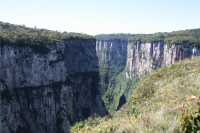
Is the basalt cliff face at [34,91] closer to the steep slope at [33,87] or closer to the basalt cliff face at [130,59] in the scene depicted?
the steep slope at [33,87]

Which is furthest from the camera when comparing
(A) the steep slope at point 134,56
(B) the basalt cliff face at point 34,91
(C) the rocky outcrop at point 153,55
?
(A) the steep slope at point 134,56

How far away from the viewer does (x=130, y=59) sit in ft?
330

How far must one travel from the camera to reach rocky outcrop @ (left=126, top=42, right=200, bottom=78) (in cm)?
5512

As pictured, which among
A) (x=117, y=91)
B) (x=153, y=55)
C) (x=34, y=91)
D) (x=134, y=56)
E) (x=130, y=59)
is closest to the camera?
(x=34, y=91)

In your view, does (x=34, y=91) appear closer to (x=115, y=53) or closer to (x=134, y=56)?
(x=134, y=56)

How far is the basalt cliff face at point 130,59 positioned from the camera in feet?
192

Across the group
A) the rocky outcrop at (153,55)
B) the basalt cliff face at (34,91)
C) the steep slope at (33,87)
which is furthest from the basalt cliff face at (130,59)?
the steep slope at (33,87)

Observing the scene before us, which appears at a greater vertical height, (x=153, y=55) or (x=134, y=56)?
(x=153, y=55)

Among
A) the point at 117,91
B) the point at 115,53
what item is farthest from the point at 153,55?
the point at 115,53

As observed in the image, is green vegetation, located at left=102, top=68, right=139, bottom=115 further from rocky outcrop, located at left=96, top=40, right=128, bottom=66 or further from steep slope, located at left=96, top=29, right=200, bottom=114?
rocky outcrop, located at left=96, top=40, right=128, bottom=66

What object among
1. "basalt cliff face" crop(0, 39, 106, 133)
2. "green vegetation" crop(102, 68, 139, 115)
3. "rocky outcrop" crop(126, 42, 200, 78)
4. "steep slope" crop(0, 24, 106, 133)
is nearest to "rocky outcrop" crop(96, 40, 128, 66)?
"green vegetation" crop(102, 68, 139, 115)

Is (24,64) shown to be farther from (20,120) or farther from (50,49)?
(20,120)

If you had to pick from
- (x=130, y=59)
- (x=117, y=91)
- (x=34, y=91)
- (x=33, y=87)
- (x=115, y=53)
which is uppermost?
(x=115, y=53)

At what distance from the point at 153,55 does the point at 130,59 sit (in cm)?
2394
